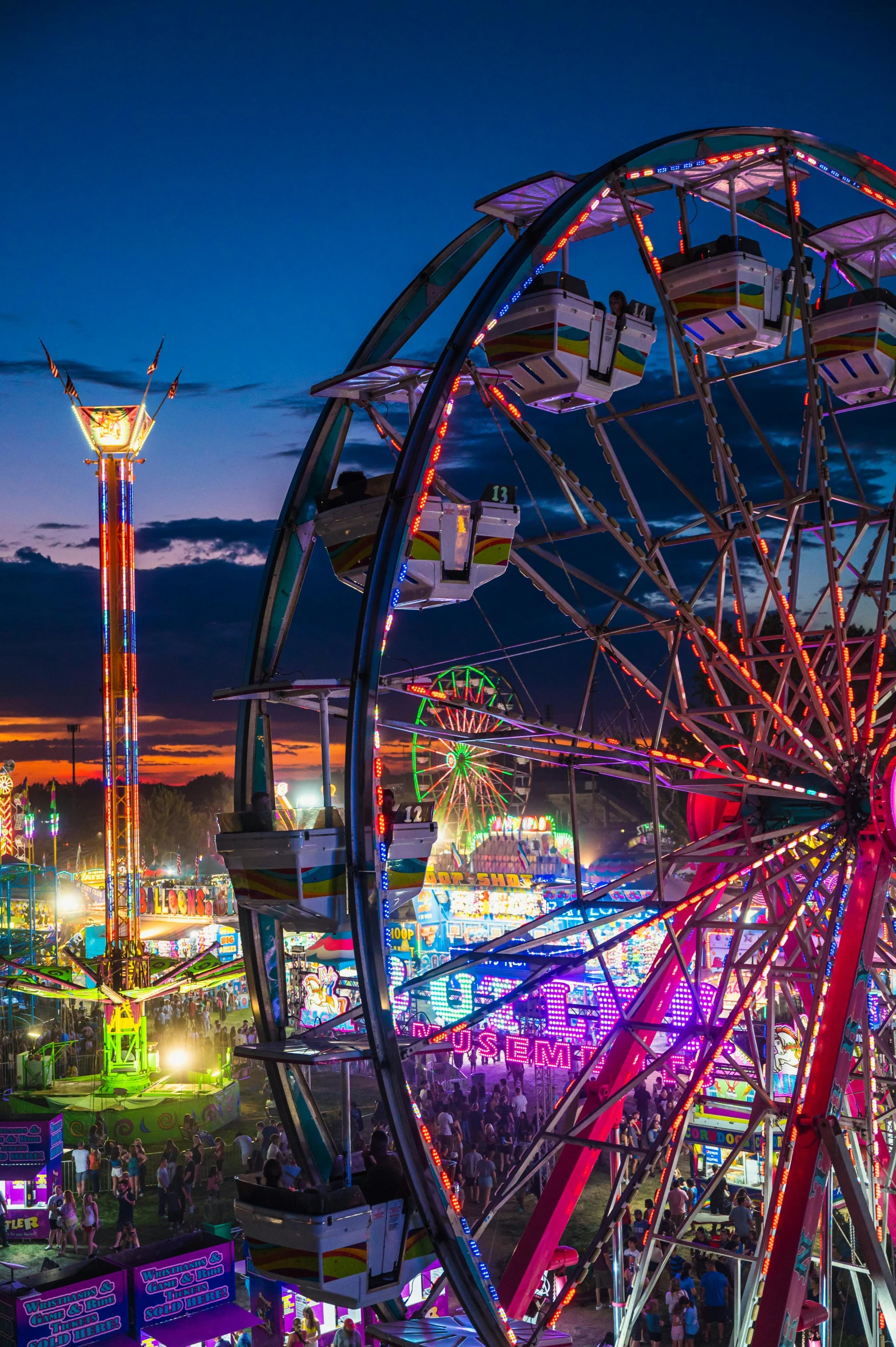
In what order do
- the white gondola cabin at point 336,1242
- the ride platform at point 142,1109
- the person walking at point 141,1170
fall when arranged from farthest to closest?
the ride platform at point 142,1109, the person walking at point 141,1170, the white gondola cabin at point 336,1242

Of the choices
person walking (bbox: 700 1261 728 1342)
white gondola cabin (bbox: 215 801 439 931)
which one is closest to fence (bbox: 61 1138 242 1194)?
person walking (bbox: 700 1261 728 1342)

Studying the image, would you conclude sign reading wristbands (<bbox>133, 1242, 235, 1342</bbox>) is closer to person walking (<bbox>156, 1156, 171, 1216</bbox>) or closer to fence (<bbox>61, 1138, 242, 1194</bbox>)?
person walking (<bbox>156, 1156, 171, 1216</bbox>)

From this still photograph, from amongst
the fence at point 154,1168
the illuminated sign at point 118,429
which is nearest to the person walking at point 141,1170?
the fence at point 154,1168

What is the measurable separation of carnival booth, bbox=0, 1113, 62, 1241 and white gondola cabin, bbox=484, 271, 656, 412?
11.6 meters

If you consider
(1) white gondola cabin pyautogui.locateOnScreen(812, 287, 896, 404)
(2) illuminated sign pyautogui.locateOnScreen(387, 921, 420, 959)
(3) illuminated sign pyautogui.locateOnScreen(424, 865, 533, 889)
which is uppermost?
(1) white gondola cabin pyautogui.locateOnScreen(812, 287, 896, 404)

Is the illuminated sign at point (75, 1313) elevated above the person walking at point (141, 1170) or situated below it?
above

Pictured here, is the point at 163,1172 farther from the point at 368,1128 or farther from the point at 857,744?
the point at 857,744

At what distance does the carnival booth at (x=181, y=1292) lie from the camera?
11383mm

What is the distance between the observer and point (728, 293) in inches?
403

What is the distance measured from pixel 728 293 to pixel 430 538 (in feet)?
10.7

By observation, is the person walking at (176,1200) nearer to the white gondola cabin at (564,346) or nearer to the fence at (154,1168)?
the fence at (154,1168)

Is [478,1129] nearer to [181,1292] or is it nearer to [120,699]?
[181,1292]

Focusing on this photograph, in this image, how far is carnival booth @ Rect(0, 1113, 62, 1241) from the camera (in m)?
16.4

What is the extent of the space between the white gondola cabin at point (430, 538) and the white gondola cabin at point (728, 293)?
7.41 feet
